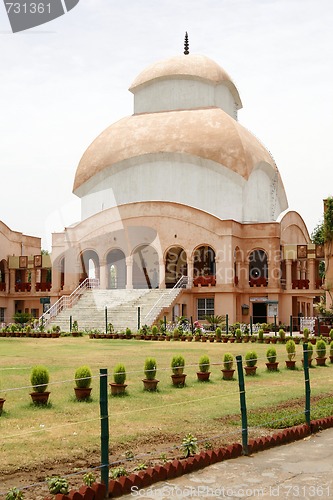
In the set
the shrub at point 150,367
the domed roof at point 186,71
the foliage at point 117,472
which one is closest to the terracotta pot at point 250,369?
the shrub at point 150,367

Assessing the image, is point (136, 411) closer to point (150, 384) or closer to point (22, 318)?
point (150, 384)

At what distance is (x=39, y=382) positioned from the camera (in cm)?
1096

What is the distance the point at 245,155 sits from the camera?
4500 centimetres

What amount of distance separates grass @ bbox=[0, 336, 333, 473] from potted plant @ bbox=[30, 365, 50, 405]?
0.19m

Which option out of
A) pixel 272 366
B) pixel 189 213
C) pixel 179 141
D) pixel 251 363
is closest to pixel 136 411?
pixel 251 363

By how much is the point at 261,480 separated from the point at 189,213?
34.8 meters

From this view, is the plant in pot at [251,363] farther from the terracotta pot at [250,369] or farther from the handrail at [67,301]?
the handrail at [67,301]

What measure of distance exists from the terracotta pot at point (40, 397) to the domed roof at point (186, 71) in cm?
4221

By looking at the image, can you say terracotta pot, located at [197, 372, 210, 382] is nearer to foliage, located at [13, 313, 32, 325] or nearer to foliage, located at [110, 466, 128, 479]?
foliage, located at [110, 466, 128, 479]

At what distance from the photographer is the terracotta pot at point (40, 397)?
1125 centimetres

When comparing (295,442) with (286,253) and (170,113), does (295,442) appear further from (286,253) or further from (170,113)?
(170,113)

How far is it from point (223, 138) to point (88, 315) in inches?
651

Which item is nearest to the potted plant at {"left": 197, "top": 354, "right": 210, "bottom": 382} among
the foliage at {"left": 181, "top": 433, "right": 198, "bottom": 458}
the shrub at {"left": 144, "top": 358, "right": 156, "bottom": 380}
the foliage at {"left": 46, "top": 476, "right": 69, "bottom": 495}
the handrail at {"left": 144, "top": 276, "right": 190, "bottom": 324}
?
the shrub at {"left": 144, "top": 358, "right": 156, "bottom": 380}

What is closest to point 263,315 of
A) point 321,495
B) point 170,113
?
point 170,113
